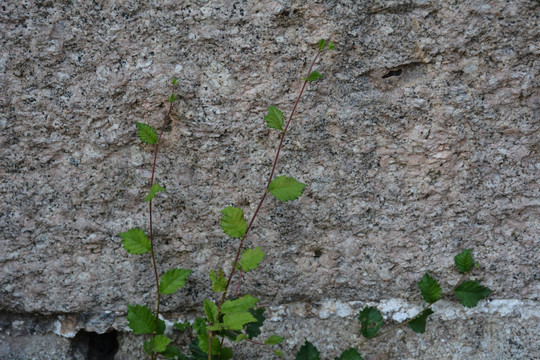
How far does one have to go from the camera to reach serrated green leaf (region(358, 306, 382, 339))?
1.17 meters

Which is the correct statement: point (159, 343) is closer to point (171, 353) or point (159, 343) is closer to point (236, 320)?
point (171, 353)

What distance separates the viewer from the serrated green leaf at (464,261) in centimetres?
115

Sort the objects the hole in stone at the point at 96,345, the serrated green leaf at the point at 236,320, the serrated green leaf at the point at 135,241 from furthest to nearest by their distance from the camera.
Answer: the hole in stone at the point at 96,345 < the serrated green leaf at the point at 135,241 < the serrated green leaf at the point at 236,320

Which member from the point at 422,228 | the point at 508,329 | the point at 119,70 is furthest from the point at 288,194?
the point at 508,329

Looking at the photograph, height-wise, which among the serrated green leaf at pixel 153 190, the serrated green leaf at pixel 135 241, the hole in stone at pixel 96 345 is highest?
the serrated green leaf at pixel 153 190

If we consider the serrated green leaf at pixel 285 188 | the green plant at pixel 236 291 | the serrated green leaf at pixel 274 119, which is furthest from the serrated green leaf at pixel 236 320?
the serrated green leaf at pixel 274 119

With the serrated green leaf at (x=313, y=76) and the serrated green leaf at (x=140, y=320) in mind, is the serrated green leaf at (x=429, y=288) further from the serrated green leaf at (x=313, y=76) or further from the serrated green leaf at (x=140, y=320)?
the serrated green leaf at (x=140, y=320)

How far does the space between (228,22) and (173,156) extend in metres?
0.32

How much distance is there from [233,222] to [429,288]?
47 cm

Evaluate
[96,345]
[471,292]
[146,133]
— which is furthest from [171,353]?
[471,292]

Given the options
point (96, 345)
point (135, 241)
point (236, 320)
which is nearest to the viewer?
point (236, 320)

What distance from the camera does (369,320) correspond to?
3.85 ft

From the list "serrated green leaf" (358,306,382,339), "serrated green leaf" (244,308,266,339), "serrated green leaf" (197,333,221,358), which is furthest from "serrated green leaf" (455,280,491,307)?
"serrated green leaf" (197,333,221,358)

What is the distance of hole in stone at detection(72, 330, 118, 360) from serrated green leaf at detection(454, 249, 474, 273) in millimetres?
880
